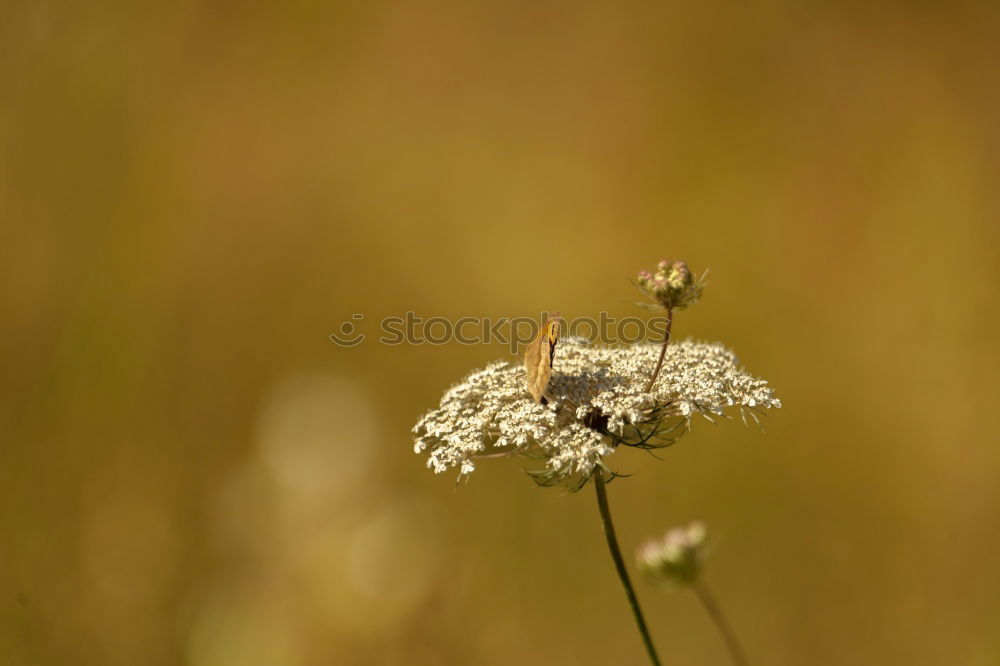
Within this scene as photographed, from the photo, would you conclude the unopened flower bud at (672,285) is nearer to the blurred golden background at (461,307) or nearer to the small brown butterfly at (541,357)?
the small brown butterfly at (541,357)

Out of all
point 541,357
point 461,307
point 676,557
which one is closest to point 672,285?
point 541,357

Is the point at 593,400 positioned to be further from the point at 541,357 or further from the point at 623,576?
the point at 623,576

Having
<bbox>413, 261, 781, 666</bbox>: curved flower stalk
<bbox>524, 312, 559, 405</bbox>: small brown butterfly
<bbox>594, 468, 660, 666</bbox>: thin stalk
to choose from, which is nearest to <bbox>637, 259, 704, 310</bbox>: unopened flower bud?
<bbox>413, 261, 781, 666</bbox>: curved flower stalk

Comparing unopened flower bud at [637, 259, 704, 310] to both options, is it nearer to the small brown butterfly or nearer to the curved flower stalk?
the curved flower stalk

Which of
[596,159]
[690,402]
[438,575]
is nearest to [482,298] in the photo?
[596,159]

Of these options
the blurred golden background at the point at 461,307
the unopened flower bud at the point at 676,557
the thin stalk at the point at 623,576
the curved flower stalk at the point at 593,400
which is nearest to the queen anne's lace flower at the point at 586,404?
the curved flower stalk at the point at 593,400

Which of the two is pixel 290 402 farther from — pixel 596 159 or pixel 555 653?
pixel 596 159
